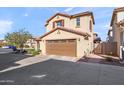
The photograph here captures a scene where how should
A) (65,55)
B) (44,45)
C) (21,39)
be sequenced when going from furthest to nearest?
(21,39) < (44,45) < (65,55)

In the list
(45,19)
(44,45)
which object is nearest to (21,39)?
(45,19)

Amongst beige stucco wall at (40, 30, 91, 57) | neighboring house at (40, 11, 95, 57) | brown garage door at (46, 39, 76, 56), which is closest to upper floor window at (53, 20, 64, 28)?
neighboring house at (40, 11, 95, 57)

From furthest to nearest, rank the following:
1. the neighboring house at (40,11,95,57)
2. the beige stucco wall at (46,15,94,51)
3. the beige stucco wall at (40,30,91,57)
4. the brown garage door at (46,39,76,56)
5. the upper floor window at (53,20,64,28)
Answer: the upper floor window at (53,20,64,28)
the beige stucco wall at (46,15,94,51)
the brown garage door at (46,39,76,56)
the neighboring house at (40,11,95,57)
the beige stucco wall at (40,30,91,57)

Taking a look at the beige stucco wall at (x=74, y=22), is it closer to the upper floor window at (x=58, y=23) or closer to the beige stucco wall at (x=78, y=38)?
the upper floor window at (x=58, y=23)

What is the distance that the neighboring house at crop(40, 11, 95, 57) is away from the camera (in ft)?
66.8

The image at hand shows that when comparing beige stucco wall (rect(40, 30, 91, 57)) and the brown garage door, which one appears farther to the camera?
the brown garage door

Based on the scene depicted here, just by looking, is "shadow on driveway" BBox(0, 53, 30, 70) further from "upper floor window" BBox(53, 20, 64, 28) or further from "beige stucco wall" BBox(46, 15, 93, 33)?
"beige stucco wall" BBox(46, 15, 93, 33)

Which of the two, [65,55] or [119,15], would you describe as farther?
[65,55]

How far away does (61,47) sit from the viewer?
22031 mm

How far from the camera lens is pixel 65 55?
21.4 meters

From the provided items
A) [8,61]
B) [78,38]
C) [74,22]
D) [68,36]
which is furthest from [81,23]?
[8,61]

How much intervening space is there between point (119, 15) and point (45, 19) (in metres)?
12.2
